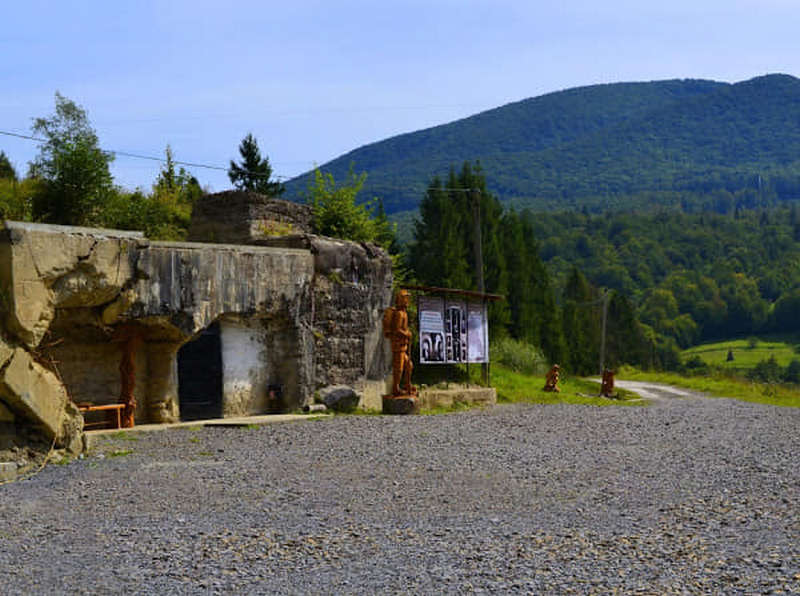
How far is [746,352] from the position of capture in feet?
296

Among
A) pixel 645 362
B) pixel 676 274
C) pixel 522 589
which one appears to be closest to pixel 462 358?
pixel 522 589

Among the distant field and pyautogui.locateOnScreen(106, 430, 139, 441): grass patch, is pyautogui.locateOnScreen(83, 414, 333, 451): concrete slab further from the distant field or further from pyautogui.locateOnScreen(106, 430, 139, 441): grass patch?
the distant field

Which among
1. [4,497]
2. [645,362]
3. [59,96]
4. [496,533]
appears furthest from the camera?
[645,362]

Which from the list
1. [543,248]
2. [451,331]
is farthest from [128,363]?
[543,248]

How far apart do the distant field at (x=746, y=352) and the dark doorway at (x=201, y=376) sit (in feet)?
224

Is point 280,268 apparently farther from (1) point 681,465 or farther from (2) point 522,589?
(2) point 522,589

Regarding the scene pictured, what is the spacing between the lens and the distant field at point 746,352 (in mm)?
83812

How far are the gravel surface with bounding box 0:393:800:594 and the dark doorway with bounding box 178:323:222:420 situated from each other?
2.57m

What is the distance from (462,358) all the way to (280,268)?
5.56 metres

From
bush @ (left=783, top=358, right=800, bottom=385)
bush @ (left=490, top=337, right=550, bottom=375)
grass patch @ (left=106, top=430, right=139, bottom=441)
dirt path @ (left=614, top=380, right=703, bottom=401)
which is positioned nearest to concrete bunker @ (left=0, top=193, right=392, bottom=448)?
grass patch @ (left=106, top=430, right=139, bottom=441)

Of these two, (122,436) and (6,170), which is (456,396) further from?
(6,170)

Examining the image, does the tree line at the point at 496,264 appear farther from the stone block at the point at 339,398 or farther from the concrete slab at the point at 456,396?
the stone block at the point at 339,398

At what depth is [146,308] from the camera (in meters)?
14.8

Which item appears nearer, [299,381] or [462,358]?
[299,381]
